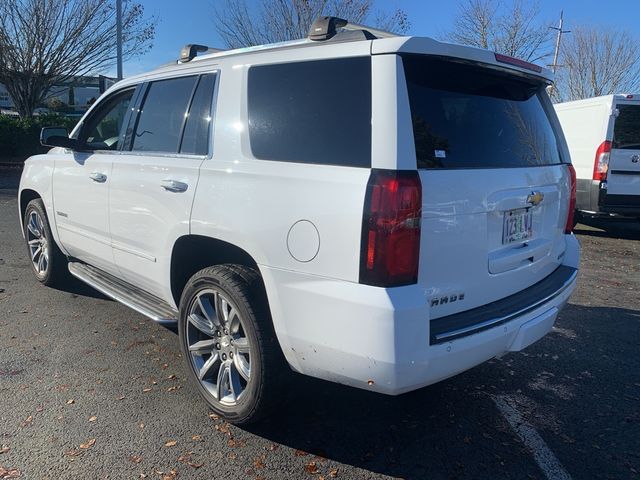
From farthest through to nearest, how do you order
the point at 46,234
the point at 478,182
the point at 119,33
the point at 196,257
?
1. the point at 119,33
2. the point at 46,234
3. the point at 196,257
4. the point at 478,182

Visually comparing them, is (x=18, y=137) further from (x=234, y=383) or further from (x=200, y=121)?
(x=234, y=383)

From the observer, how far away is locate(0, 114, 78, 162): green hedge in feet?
59.3

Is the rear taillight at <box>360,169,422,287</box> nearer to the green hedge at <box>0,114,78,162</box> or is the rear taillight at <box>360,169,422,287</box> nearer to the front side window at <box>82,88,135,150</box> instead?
the front side window at <box>82,88,135,150</box>

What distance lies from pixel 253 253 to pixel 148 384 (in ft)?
4.67

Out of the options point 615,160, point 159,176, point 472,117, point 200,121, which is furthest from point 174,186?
point 615,160

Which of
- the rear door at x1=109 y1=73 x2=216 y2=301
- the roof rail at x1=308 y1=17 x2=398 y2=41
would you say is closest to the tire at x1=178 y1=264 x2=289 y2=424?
the rear door at x1=109 y1=73 x2=216 y2=301

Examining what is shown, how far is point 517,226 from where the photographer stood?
2926 mm

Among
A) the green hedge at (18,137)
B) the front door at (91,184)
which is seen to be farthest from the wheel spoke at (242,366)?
the green hedge at (18,137)

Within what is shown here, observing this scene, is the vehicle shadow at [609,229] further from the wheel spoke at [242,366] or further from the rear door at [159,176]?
the wheel spoke at [242,366]

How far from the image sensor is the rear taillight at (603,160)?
29.2 feet

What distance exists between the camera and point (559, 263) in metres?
3.62

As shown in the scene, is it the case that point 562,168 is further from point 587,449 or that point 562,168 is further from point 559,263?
point 587,449

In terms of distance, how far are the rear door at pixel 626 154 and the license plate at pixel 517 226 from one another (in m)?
7.03

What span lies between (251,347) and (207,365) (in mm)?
571
